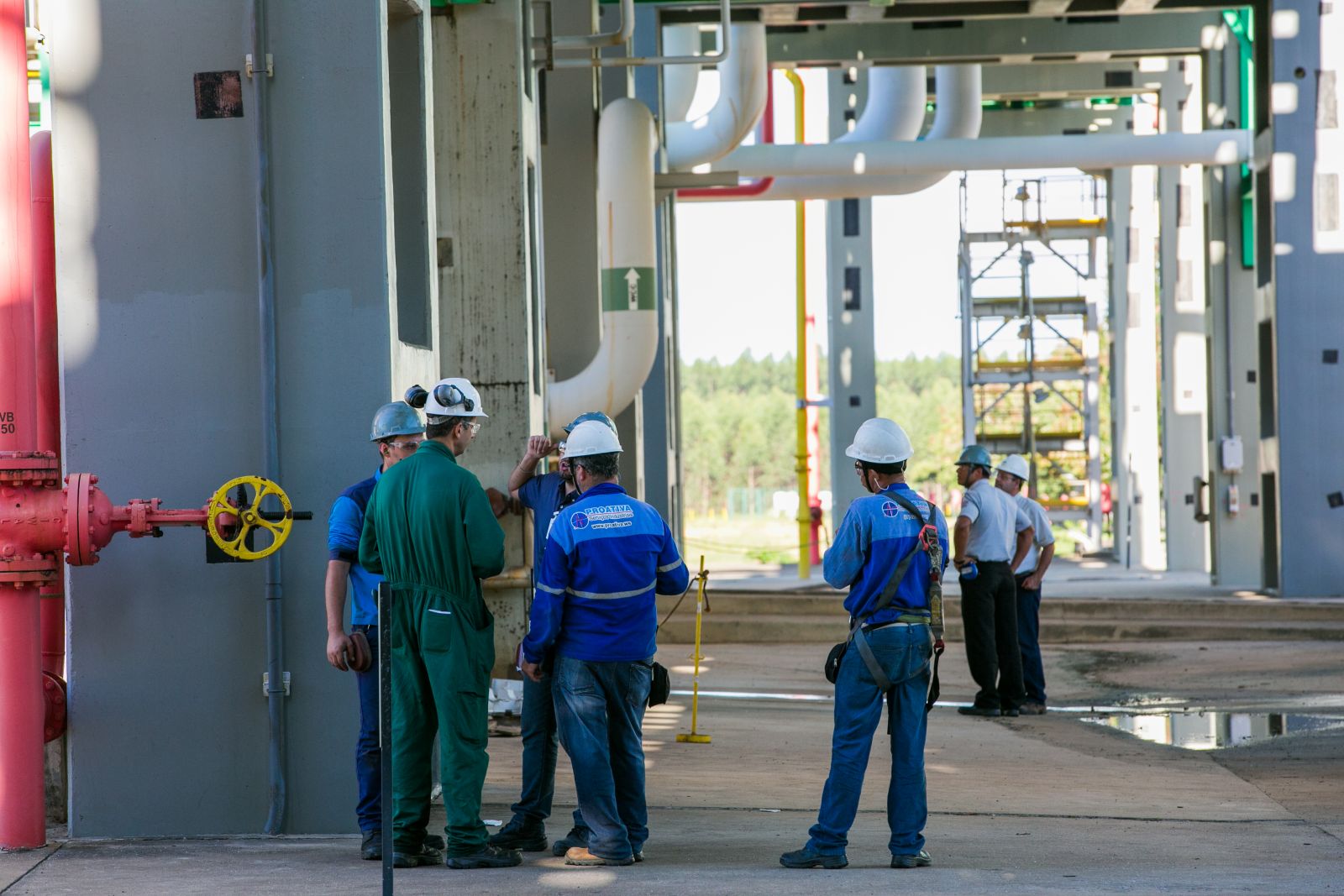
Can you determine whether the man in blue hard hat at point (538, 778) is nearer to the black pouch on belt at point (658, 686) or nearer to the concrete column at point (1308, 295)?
the black pouch on belt at point (658, 686)

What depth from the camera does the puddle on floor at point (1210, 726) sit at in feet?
33.6

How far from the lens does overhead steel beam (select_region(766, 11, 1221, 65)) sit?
2092cm

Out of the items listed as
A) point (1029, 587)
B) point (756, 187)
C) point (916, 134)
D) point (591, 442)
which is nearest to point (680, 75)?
point (756, 187)

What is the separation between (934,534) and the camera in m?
6.34

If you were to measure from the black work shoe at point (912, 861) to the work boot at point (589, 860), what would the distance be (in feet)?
3.44

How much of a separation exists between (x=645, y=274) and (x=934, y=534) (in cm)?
749

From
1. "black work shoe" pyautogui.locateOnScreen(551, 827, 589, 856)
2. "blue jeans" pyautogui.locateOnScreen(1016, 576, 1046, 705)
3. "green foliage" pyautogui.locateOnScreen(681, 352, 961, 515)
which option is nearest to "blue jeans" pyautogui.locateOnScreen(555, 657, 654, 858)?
"black work shoe" pyautogui.locateOnScreen(551, 827, 589, 856)

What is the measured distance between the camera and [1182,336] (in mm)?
24844

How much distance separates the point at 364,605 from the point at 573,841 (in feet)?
4.20

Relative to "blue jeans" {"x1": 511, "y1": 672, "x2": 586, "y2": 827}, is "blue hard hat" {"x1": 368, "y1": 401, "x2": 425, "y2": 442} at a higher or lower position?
higher

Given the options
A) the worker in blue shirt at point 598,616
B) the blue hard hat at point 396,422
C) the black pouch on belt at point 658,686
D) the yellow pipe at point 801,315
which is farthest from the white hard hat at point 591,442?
the yellow pipe at point 801,315

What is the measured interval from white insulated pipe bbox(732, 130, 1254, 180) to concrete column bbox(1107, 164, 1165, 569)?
23.5 feet

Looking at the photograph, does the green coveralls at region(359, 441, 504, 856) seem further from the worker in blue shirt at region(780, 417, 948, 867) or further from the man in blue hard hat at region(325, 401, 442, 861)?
the worker in blue shirt at region(780, 417, 948, 867)

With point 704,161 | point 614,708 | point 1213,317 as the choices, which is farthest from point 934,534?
point 1213,317
